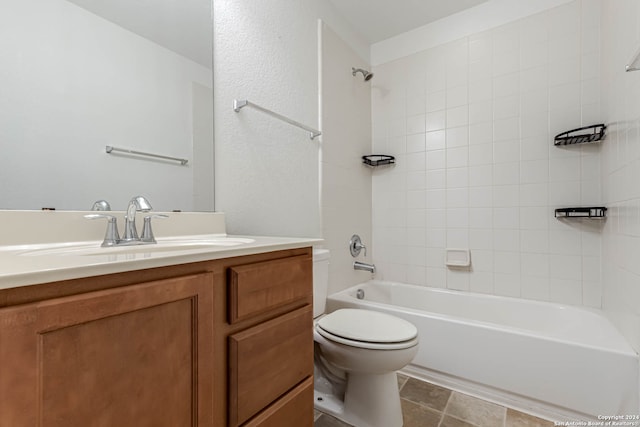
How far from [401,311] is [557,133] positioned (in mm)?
1455

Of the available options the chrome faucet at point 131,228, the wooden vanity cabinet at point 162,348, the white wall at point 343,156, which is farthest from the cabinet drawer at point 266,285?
the white wall at point 343,156

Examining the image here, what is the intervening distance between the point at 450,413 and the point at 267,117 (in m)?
1.71

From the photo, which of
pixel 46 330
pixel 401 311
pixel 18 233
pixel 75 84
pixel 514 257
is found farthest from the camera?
pixel 514 257

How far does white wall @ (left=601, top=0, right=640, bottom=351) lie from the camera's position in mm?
1133

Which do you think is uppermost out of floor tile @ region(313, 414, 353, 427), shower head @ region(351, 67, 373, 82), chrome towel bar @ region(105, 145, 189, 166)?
shower head @ region(351, 67, 373, 82)

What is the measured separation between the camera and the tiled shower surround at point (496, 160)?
5.73 feet

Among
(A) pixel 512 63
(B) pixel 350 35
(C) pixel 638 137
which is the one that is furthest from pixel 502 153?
(B) pixel 350 35

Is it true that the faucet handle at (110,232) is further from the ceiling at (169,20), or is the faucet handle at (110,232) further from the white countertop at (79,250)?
the ceiling at (169,20)

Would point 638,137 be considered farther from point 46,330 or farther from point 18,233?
point 18,233

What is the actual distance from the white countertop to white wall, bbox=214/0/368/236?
12.1 inches

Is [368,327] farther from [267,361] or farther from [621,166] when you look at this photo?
[621,166]

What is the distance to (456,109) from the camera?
2141 millimetres

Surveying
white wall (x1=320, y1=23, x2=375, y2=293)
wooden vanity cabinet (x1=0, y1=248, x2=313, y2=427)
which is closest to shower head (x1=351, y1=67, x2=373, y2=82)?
white wall (x1=320, y1=23, x2=375, y2=293)

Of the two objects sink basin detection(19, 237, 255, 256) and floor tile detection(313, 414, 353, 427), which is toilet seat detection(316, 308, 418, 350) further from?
sink basin detection(19, 237, 255, 256)
